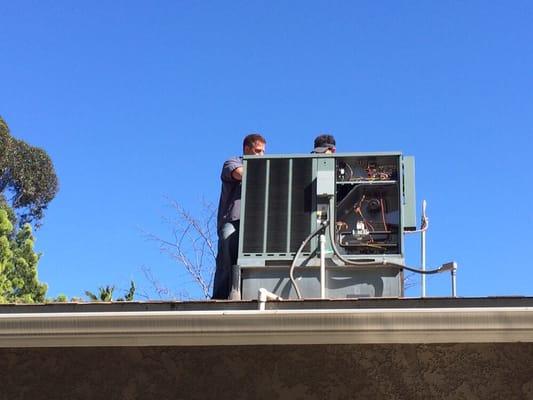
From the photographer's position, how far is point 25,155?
2522cm

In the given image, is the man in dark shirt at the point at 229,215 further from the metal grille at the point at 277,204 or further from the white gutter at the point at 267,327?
the white gutter at the point at 267,327

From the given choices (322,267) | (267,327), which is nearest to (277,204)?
(322,267)

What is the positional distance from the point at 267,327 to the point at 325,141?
198 cm

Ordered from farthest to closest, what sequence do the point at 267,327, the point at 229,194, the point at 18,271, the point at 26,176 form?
the point at 26,176
the point at 18,271
the point at 229,194
the point at 267,327

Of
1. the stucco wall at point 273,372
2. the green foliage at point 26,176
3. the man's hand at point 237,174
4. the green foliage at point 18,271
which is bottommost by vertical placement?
the stucco wall at point 273,372

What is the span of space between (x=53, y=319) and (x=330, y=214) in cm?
184

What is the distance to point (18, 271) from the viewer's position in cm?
1827

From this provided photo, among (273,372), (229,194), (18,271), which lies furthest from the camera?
(18,271)

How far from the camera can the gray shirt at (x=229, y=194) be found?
198 inches

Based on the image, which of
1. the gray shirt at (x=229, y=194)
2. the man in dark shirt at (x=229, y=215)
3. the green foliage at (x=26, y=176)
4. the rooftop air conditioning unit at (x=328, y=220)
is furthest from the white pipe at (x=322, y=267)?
the green foliage at (x=26, y=176)

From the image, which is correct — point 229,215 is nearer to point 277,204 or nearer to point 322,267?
point 277,204

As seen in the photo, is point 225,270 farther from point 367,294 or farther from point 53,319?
point 53,319

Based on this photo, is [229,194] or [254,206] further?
[229,194]

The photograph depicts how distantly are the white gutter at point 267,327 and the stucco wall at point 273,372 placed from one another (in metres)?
0.11
